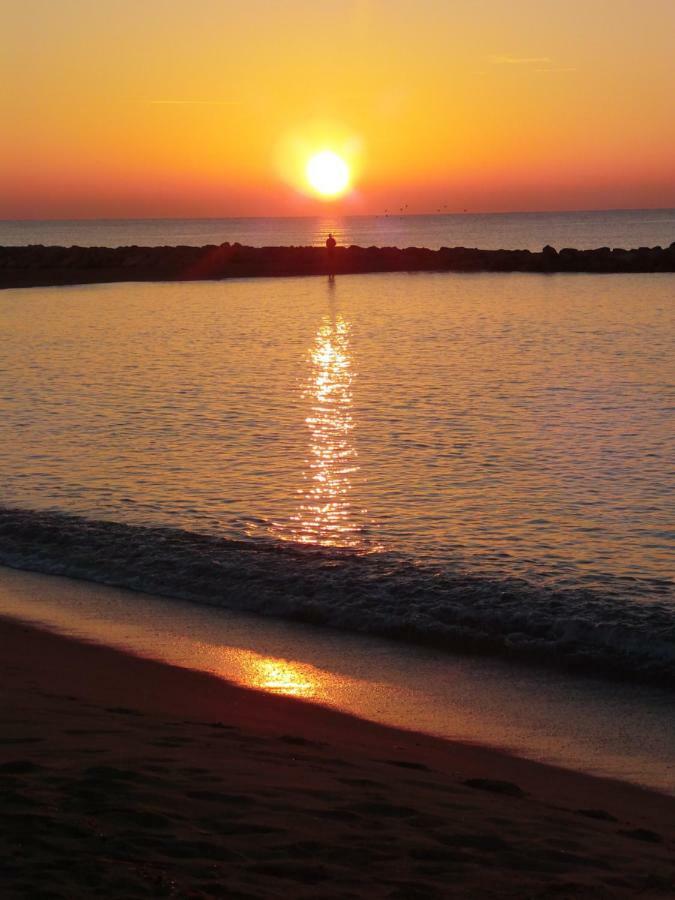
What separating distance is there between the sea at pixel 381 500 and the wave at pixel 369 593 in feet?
0.06

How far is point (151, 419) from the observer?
52.4 ft

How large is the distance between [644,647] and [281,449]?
Result: 6975mm

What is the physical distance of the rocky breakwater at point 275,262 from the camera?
49750mm

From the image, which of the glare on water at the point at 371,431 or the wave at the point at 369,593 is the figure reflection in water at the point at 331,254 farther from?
the wave at the point at 369,593

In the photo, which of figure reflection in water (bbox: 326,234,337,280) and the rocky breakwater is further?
figure reflection in water (bbox: 326,234,337,280)

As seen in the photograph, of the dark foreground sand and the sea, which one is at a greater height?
the dark foreground sand

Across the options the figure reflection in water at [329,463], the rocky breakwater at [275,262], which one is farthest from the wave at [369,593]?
the rocky breakwater at [275,262]

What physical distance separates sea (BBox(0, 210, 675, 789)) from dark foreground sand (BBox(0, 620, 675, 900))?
0.60 m

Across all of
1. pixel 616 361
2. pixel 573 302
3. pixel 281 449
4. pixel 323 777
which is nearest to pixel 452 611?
pixel 323 777

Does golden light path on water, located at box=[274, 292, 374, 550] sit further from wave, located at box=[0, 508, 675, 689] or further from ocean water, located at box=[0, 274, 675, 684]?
wave, located at box=[0, 508, 675, 689]

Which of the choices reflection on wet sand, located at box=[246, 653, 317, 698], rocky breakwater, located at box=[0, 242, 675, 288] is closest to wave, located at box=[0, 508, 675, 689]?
reflection on wet sand, located at box=[246, 653, 317, 698]

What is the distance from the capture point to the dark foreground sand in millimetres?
3871

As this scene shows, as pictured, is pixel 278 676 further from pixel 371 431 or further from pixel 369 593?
pixel 371 431

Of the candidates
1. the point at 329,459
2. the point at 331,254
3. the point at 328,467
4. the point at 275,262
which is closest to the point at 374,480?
the point at 328,467
